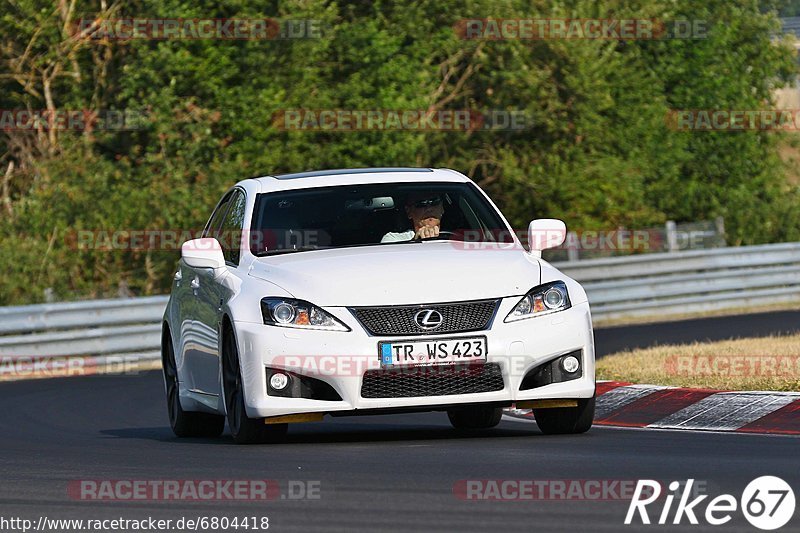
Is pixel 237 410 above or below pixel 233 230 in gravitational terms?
below

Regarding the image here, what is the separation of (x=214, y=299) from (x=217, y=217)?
180cm

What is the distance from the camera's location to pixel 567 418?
10023 mm

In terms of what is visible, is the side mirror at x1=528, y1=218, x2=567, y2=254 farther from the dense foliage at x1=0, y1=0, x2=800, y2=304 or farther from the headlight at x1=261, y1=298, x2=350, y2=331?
the dense foliage at x1=0, y1=0, x2=800, y2=304

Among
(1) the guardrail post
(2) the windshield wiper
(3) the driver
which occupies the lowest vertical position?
(1) the guardrail post

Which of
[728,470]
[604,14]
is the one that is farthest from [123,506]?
[604,14]

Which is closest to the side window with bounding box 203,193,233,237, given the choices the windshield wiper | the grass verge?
the windshield wiper

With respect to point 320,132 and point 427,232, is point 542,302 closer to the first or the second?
point 427,232

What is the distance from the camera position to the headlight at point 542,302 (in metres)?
9.51

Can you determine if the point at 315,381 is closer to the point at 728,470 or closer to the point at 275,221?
the point at 275,221

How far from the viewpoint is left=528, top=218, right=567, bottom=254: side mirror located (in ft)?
34.3

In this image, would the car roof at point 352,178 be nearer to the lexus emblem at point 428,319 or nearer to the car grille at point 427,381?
the lexus emblem at point 428,319

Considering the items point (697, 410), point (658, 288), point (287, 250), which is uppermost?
point (287, 250)

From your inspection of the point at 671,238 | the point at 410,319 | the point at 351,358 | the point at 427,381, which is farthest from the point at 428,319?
the point at 671,238

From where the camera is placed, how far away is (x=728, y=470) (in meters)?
7.75
